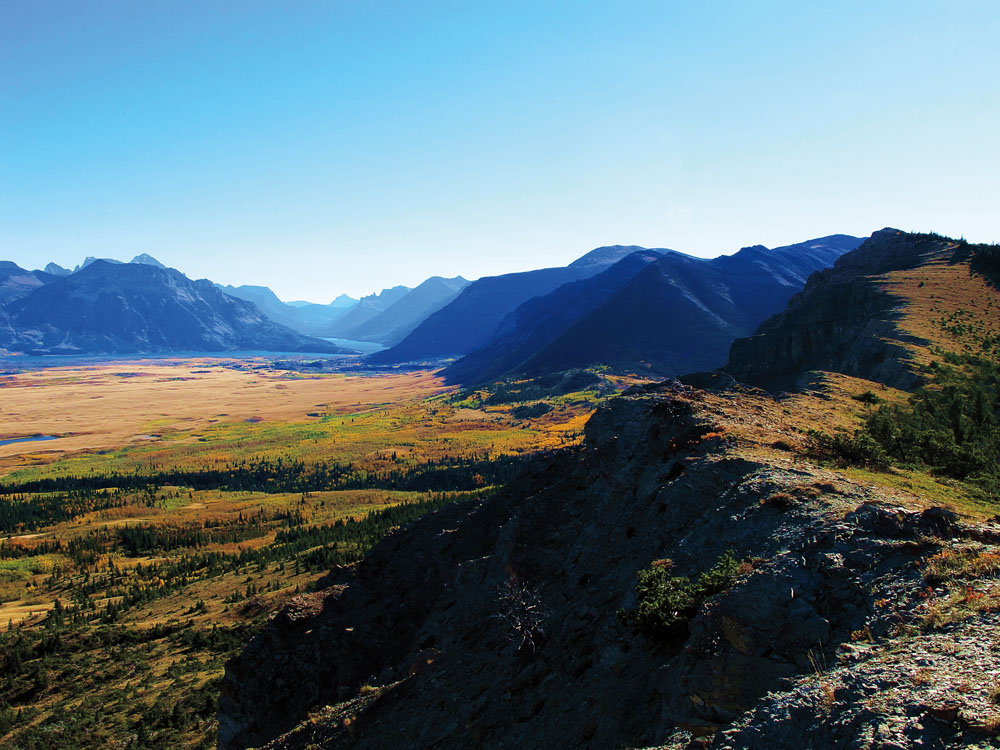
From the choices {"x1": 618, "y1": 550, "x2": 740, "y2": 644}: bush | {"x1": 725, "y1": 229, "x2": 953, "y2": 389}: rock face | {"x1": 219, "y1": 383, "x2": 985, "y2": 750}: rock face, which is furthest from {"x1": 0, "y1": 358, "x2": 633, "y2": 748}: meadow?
{"x1": 725, "y1": 229, "x2": 953, "y2": 389}: rock face

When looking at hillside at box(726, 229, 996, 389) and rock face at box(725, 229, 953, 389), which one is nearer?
Result: hillside at box(726, 229, 996, 389)

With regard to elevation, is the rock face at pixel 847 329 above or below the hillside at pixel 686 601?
above

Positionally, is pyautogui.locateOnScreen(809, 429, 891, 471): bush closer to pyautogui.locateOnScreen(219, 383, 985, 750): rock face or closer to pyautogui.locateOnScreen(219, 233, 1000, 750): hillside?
pyautogui.locateOnScreen(219, 233, 1000, 750): hillside

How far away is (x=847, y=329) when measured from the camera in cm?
6450

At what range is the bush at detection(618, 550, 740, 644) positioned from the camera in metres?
12.8

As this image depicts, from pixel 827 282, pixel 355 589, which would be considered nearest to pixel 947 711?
pixel 355 589

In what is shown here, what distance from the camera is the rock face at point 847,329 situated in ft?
166

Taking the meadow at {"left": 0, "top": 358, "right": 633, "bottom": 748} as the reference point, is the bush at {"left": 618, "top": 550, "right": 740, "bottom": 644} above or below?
above

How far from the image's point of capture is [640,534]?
66.6 feet

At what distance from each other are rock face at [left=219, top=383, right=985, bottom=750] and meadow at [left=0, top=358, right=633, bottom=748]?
6628 millimetres

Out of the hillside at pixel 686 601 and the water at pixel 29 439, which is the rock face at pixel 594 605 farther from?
the water at pixel 29 439

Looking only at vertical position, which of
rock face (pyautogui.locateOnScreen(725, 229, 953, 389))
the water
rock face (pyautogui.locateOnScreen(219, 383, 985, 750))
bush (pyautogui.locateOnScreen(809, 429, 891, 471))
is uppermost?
rock face (pyautogui.locateOnScreen(725, 229, 953, 389))

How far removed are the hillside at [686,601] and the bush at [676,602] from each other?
0.16 feet

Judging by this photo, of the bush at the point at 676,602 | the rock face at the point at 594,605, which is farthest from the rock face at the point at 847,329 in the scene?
the bush at the point at 676,602
